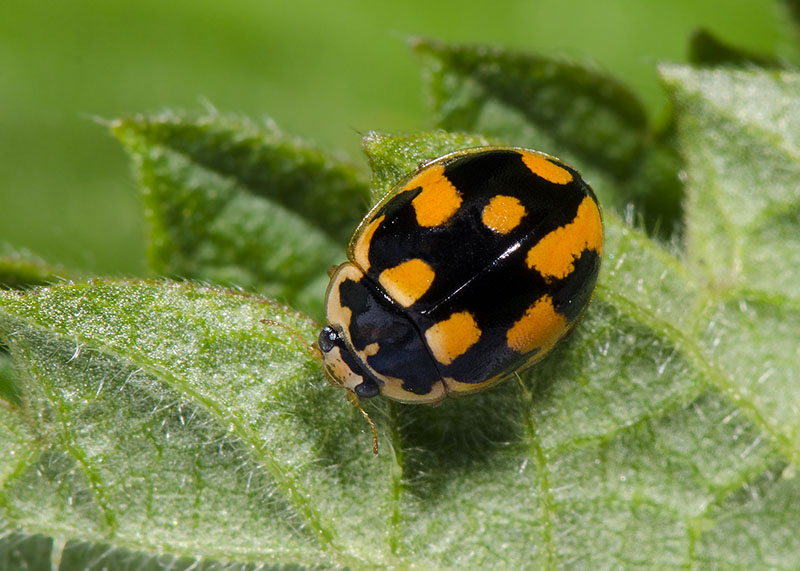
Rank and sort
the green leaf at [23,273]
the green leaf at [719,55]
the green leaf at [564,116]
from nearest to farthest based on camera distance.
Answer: the green leaf at [23,273] < the green leaf at [564,116] < the green leaf at [719,55]

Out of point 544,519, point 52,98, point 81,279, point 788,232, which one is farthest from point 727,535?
point 52,98

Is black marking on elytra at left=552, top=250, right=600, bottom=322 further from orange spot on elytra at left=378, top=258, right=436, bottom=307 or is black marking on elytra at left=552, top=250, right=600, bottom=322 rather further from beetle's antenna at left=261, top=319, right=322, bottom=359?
beetle's antenna at left=261, top=319, right=322, bottom=359

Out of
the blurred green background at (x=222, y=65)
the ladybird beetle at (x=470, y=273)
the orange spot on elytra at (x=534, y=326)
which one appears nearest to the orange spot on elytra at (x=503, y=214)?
the ladybird beetle at (x=470, y=273)

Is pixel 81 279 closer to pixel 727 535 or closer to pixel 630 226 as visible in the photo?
pixel 630 226

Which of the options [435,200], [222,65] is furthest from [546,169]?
[222,65]

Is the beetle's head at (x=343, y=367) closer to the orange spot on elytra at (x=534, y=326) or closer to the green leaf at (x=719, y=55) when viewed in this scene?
the orange spot on elytra at (x=534, y=326)

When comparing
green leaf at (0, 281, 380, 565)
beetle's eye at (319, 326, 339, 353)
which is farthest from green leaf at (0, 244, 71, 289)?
beetle's eye at (319, 326, 339, 353)
